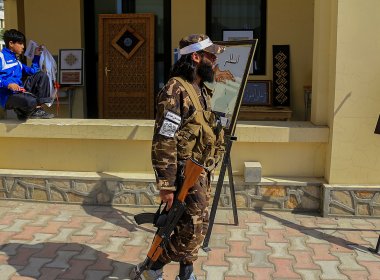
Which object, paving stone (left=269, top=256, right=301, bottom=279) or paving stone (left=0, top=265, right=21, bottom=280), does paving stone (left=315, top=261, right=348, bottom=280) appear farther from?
paving stone (left=0, top=265, right=21, bottom=280)

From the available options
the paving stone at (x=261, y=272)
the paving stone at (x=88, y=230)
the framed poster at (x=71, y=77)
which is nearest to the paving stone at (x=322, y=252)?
the paving stone at (x=261, y=272)

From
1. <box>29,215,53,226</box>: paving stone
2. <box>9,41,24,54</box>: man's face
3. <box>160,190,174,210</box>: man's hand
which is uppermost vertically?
<box>9,41,24,54</box>: man's face

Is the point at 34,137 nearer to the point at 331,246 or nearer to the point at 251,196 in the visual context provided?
the point at 251,196

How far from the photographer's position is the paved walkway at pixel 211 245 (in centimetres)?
362

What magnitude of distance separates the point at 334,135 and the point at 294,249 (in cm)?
127

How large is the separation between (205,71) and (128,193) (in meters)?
2.31

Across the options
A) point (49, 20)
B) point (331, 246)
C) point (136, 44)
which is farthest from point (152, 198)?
point (49, 20)

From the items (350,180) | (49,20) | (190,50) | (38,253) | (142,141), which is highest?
(49,20)

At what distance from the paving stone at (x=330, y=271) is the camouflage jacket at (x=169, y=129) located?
1.47m

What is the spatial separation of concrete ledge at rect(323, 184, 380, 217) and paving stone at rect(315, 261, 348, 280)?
1006 mm

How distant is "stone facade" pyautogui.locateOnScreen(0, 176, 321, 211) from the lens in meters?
4.86

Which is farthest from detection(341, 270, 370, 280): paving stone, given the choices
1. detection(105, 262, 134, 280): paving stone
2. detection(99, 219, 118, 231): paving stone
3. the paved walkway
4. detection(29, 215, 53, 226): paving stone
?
detection(29, 215, 53, 226): paving stone

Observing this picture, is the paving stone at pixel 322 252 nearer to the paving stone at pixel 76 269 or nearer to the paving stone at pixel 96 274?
the paving stone at pixel 96 274

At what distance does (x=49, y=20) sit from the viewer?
816 centimetres
